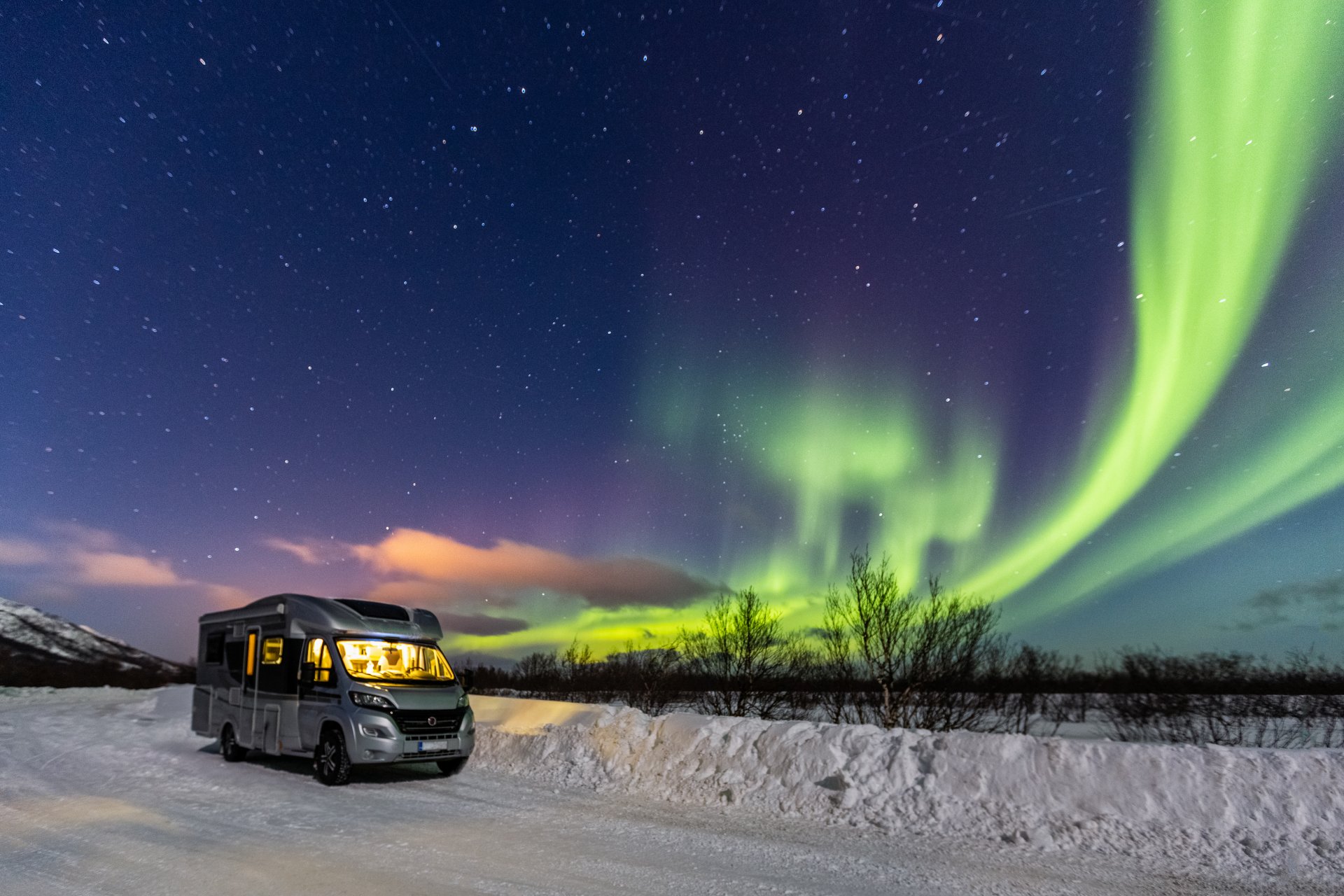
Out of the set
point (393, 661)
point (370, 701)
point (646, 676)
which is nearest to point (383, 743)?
point (370, 701)

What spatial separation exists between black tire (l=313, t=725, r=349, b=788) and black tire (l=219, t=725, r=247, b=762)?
12.1 ft

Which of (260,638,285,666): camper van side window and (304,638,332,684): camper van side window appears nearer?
(304,638,332,684): camper van side window

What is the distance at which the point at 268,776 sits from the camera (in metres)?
13.5

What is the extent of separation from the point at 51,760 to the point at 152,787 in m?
5.84

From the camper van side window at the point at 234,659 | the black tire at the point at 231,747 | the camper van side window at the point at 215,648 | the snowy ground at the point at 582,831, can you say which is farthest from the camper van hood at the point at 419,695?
the camper van side window at the point at 215,648

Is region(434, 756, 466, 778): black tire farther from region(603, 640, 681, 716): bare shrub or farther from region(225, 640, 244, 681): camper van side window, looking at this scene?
region(603, 640, 681, 716): bare shrub

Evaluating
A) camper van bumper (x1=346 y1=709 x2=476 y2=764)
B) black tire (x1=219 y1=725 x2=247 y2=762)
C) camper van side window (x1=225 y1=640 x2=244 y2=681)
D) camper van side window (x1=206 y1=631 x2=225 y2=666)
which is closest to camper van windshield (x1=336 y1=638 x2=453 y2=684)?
camper van bumper (x1=346 y1=709 x2=476 y2=764)

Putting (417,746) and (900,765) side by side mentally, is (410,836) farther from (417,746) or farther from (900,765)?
(900,765)

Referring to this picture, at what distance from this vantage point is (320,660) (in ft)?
43.7

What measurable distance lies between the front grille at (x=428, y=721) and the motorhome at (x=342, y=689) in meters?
0.01

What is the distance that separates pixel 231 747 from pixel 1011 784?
14831 millimetres

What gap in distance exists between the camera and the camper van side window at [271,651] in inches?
560

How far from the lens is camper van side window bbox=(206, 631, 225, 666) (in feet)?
54.3

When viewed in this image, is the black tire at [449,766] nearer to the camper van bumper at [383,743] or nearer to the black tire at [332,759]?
the camper van bumper at [383,743]
